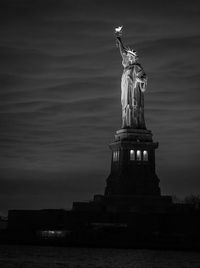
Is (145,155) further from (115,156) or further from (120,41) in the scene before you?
(120,41)

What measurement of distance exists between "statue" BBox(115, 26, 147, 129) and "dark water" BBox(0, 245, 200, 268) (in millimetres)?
19266

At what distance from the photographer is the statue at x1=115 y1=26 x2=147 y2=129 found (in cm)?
8925

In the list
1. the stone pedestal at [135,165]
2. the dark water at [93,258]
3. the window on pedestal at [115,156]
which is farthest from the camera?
the window on pedestal at [115,156]

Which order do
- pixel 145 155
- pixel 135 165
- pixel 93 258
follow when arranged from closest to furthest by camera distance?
pixel 93 258 < pixel 135 165 < pixel 145 155

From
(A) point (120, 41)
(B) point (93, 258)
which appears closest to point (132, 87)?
(A) point (120, 41)

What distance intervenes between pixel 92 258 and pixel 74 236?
8801 millimetres

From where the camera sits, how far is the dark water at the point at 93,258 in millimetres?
62875

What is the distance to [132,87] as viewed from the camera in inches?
3529

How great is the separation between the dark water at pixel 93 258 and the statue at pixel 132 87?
63.2 ft

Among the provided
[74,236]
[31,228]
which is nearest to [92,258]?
[74,236]

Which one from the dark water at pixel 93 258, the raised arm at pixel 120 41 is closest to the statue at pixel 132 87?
the raised arm at pixel 120 41

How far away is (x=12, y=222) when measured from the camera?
81.6m

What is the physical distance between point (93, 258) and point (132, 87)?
88.5 ft

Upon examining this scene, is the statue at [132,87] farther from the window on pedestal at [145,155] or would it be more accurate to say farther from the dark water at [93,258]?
the dark water at [93,258]
